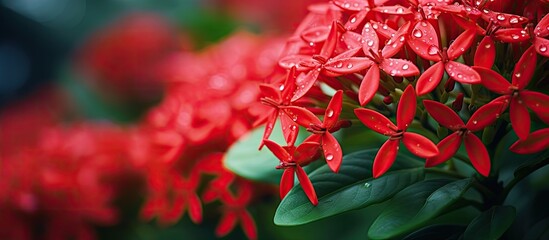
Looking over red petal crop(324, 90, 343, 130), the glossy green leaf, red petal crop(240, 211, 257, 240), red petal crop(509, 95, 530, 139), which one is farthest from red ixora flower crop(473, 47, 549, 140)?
red petal crop(240, 211, 257, 240)

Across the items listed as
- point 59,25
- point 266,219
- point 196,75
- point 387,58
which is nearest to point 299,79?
point 387,58

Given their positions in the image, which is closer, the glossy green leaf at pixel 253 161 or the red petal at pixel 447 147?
the red petal at pixel 447 147

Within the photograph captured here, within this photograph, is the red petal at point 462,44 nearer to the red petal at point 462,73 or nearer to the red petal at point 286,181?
the red petal at point 462,73

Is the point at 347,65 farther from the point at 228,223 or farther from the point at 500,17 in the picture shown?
the point at 228,223

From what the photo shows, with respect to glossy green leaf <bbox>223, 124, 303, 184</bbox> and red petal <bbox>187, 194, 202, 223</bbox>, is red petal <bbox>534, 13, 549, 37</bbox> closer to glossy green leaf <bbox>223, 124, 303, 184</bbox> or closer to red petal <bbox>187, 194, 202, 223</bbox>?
glossy green leaf <bbox>223, 124, 303, 184</bbox>

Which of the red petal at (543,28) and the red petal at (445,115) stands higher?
the red petal at (543,28)

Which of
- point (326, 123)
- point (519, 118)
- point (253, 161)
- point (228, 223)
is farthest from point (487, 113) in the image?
point (228, 223)

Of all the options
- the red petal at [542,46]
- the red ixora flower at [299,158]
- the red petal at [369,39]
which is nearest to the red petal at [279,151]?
the red ixora flower at [299,158]
